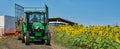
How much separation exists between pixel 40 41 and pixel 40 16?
2.72m

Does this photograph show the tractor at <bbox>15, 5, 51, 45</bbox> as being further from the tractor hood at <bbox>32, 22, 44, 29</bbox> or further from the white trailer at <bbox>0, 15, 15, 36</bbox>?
the white trailer at <bbox>0, 15, 15, 36</bbox>

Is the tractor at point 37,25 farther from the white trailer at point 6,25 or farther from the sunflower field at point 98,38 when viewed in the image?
the white trailer at point 6,25

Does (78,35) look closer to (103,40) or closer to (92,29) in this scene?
(92,29)

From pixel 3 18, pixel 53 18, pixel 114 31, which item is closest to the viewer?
pixel 114 31

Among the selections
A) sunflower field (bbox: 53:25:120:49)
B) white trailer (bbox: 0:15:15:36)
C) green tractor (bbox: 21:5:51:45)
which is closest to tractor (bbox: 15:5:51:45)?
green tractor (bbox: 21:5:51:45)

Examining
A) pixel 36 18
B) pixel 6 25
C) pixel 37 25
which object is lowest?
pixel 6 25

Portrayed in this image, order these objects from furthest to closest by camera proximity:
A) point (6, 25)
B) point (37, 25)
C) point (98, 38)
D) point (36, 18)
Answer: point (6, 25) < point (36, 18) < point (37, 25) < point (98, 38)

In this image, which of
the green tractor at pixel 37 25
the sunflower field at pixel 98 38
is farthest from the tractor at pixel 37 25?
the sunflower field at pixel 98 38

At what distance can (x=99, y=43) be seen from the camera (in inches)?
838

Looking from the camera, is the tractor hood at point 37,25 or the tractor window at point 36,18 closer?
the tractor hood at point 37,25

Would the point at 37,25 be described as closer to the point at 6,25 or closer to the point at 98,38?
the point at 98,38

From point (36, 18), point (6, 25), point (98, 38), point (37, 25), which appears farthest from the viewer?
point (6, 25)

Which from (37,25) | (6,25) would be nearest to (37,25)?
(37,25)

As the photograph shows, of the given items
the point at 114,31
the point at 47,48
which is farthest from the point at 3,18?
the point at 114,31
